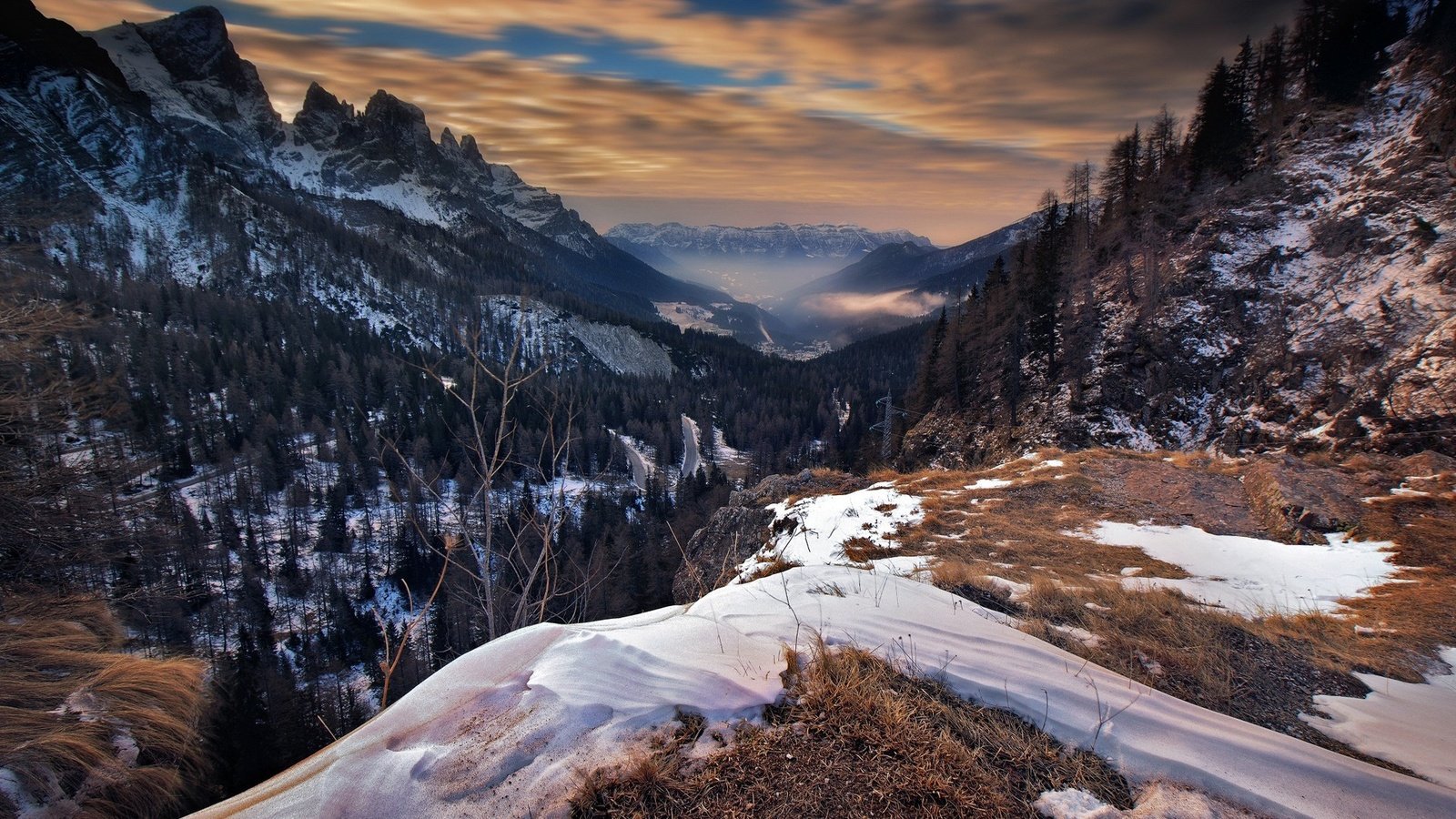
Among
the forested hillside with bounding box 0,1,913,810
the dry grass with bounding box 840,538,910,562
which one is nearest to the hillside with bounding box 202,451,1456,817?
the forested hillside with bounding box 0,1,913,810

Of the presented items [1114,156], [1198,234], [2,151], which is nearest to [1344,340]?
[1198,234]

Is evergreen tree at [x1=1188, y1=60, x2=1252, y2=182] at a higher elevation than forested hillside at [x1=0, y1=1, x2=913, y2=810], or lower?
higher

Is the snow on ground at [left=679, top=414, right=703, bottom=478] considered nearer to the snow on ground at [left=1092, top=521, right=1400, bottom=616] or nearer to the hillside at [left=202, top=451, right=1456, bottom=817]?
the snow on ground at [left=1092, top=521, right=1400, bottom=616]

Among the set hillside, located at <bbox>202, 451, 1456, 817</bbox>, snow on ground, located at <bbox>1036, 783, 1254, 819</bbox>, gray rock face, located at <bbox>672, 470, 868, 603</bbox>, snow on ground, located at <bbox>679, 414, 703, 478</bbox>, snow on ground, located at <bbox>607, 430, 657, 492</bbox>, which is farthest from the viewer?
snow on ground, located at <bbox>679, 414, 703, 478</bbox>

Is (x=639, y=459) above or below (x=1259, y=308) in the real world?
below

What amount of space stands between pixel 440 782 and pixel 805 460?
7650 cm

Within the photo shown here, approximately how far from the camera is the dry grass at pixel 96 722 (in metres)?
3.72

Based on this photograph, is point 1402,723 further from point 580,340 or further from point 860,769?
point 580,340

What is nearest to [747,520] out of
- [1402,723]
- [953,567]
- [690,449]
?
[953,567]

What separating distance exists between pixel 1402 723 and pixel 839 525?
7733 millimetres

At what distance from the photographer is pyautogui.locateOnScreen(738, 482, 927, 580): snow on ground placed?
8.91m

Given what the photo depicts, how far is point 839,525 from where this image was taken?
10.9 meters

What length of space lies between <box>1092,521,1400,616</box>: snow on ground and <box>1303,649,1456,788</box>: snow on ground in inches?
64.5

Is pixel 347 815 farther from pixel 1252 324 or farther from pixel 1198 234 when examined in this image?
pixel 1198 234
